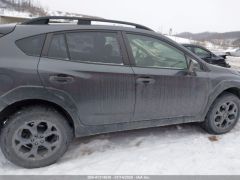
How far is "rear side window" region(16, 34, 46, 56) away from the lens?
2.30m

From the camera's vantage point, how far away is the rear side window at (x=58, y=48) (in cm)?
236

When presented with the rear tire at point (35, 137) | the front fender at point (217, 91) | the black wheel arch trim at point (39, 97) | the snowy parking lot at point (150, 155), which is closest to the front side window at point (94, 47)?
the black wheel arch trim at point (39, 97)

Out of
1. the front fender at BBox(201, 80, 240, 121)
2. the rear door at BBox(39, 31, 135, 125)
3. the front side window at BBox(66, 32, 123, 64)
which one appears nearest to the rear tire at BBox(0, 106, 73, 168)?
the rear door at BBox(39, 31, 135, 125)

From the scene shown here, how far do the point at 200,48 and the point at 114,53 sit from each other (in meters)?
6.04

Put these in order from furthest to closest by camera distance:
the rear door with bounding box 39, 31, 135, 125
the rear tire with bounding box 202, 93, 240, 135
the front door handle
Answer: the rear tire with bounding box 202, 93, 240, 135, the front door handle, the rear door with bounding box 39, 31, 135, 125

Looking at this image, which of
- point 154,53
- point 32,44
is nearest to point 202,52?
point 154,53

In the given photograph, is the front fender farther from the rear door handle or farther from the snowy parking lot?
the rear door handle

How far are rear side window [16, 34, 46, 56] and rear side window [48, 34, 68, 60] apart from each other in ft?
0.38

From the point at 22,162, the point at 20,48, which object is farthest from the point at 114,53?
the point at 22,162

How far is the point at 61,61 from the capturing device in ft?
7.73

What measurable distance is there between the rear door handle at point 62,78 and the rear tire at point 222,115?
2.21 metres

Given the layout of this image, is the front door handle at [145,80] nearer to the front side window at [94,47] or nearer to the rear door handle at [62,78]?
the front side window at [94,47]

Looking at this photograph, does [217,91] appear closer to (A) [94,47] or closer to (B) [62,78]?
(A) [94,47]

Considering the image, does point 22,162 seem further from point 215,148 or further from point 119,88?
point 215,148
